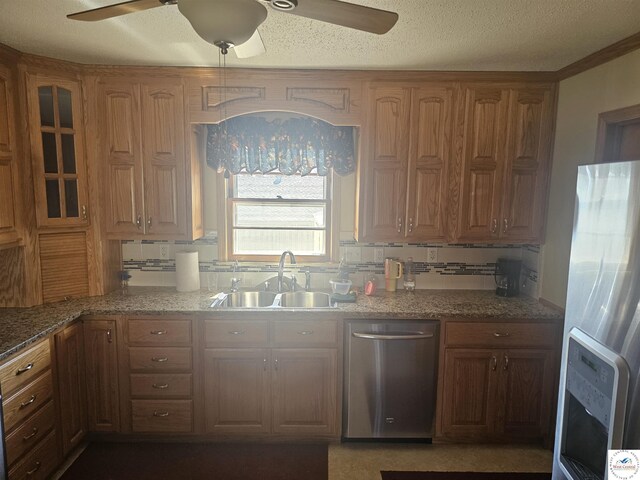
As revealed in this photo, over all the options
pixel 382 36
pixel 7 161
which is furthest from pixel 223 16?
pixel 7 161

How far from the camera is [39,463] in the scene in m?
2.14

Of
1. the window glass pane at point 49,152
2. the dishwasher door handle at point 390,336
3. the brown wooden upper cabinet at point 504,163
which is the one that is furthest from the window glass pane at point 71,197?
the brown wooden upper cabinet at point 504,163

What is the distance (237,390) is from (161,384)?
47 cm

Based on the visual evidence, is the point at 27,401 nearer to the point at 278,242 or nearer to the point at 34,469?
the point at 34,469

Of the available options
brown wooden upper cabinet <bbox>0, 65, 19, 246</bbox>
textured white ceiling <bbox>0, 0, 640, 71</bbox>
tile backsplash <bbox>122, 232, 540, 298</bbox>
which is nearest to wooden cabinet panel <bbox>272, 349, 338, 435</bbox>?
tile backsplash <bbox>122, 232, 540, 298</bbox>

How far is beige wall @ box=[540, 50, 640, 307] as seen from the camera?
212 cm

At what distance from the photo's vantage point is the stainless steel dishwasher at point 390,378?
8.26 feet

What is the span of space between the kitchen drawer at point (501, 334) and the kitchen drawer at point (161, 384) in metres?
1.62

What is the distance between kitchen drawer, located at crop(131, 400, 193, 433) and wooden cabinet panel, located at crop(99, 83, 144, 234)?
3.60ft

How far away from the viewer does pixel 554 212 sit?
2.69 metres

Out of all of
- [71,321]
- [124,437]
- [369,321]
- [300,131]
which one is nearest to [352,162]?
[300,131]

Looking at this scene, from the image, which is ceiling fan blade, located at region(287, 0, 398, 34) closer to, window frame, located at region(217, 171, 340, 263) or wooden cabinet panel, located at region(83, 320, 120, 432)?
window frame, located at region(217, 171, 340, 263)

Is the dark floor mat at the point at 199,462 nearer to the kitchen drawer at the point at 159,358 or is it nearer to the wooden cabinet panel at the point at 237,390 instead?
the wooden cabinet panel at the point at 237,390

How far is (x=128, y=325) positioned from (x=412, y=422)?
1.84 meters
